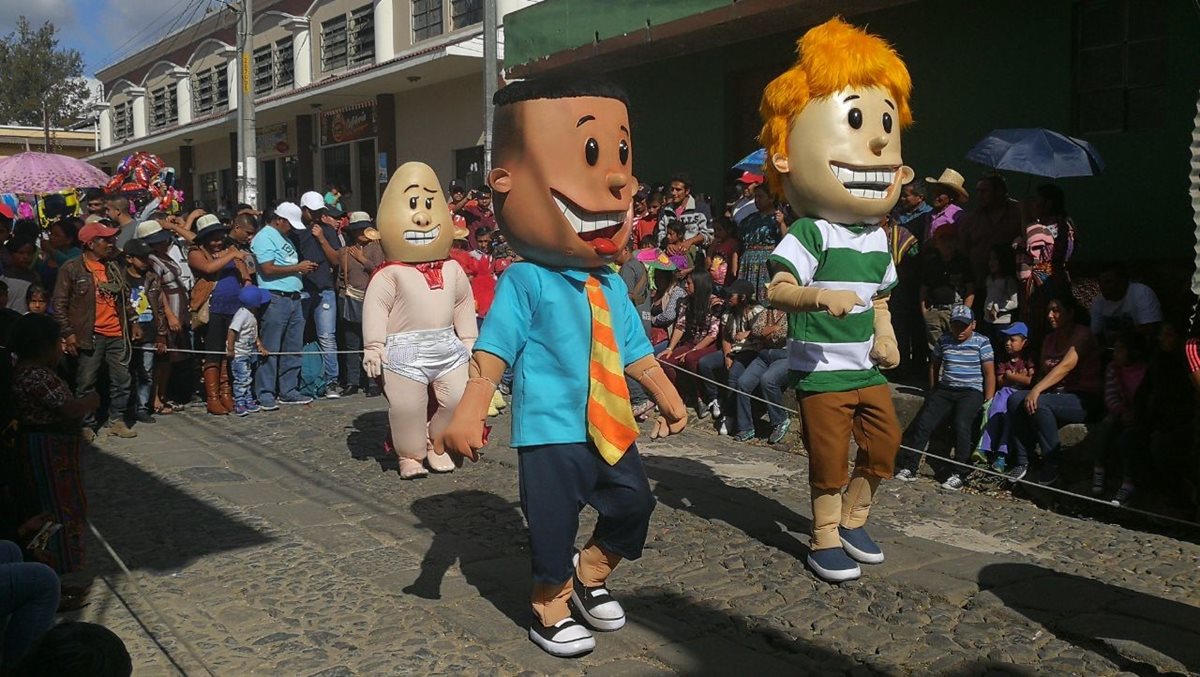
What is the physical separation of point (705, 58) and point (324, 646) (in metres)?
10.5

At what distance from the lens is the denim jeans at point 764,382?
8266 millimetres

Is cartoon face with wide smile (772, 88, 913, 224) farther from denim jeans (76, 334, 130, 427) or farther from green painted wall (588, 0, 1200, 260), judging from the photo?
denim jeans (76, 334, 130, 427)

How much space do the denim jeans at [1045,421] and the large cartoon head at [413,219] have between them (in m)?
4.00

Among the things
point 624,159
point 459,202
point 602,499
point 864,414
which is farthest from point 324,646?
point 459,202

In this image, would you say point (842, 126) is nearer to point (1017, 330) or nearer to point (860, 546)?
point (860, 546)

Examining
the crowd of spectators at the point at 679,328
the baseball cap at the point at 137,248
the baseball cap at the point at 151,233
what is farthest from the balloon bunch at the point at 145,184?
the baseball cap at the point at 137,248

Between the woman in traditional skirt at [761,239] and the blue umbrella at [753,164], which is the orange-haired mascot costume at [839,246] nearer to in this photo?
the woman in traditional skirt at [761,239]

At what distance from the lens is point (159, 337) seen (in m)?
9.12

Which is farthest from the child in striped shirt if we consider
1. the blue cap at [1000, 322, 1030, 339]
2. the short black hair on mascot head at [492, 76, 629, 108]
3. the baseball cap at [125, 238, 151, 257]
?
the baseball cap at [125, 238, 151, 257]

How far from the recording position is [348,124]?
2228 cm

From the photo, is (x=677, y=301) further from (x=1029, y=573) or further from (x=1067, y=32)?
(x=1029, y=573)

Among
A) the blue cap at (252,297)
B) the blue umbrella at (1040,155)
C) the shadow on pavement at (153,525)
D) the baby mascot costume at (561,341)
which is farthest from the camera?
the blue cap at (252,297)

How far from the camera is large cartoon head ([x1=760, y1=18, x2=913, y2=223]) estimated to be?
4590mm

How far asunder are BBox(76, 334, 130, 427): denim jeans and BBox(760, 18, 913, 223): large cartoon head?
20.2 ft
